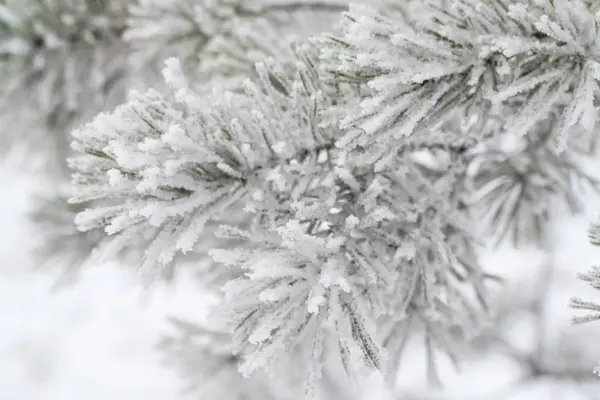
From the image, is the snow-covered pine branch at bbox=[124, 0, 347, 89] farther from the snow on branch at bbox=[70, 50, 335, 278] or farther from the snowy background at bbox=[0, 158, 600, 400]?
the snowy background at bbox=[0, 158, 600, 400]

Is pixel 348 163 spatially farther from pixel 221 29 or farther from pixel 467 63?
pixel 221 29

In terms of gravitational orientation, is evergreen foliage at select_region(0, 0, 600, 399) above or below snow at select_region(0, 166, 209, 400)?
above

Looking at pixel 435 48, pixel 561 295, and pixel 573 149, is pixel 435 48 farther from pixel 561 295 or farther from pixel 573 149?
pixel 561 295

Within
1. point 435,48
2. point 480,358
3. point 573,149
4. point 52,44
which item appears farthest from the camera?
point 480,358

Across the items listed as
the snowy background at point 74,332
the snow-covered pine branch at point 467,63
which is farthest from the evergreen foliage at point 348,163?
the snowy background at point 74,332

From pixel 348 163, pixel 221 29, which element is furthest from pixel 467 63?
pixel 221 29

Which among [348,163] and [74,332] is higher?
[348,163]

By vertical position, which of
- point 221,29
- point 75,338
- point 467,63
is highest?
point 467,63

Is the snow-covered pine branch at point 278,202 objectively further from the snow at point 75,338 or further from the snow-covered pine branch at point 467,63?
the snow at point 75,338

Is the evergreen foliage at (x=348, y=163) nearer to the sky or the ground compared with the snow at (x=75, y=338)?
nearer to the sky

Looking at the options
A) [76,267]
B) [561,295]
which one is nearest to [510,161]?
[76,267]

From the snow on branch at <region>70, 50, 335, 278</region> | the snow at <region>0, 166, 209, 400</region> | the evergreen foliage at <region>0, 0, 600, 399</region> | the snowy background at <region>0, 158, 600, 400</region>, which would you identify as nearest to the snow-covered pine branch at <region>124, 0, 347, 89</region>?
the evergreen foliage at <region>0, 0, 600, 399</region>
